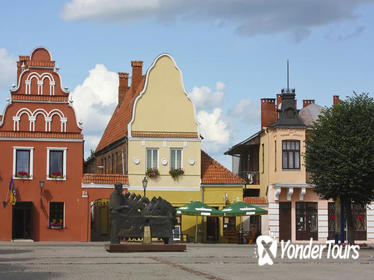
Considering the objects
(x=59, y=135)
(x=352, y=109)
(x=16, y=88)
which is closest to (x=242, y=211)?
(x=352, y=109)

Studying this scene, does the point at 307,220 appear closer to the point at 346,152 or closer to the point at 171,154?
the point at 171,154

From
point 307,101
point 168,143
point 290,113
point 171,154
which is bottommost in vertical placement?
point 171,154

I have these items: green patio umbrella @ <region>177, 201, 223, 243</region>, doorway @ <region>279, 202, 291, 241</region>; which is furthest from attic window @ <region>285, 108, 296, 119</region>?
green patio umbrella @ <region>177, 201, 223, 243</region>

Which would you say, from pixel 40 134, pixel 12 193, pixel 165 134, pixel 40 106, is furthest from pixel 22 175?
pixel 165 134

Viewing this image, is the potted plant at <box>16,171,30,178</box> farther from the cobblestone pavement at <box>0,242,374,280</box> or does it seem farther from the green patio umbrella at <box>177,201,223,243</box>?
the cobblestone pavement at <box>0,242,374,280</box>

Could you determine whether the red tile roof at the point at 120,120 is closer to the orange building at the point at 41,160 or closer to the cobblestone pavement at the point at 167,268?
the orange building at the point at 41,160

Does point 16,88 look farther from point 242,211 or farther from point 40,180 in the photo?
point 242,211

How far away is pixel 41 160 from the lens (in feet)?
159

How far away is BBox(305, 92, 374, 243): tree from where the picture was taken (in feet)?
136

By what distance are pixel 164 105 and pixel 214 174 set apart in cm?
576

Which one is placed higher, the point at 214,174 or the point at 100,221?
the point at 214,174

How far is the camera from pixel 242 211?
1833 inches

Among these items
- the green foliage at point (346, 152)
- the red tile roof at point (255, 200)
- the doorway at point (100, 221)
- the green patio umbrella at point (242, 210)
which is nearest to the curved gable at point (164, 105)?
the red tile roof at point (255, 200)

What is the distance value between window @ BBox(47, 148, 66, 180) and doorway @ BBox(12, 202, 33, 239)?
95.6 inches
